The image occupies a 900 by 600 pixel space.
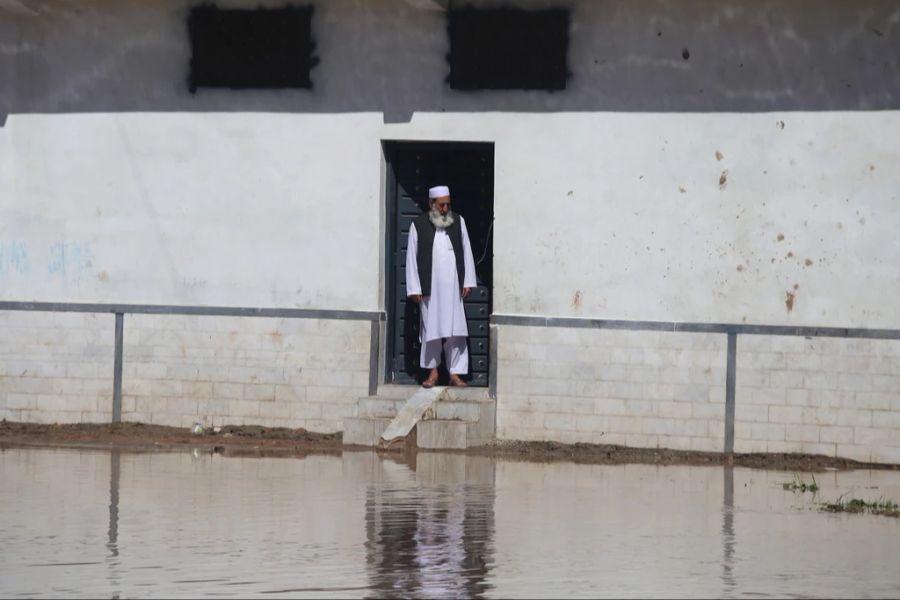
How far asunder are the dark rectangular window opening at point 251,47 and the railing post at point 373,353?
2291mm

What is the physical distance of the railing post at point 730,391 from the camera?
14945mm

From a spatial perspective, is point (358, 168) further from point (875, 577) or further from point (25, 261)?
point (875, 577)

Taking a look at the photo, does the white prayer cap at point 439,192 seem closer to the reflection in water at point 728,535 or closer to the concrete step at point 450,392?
the concrete step at point 450,392

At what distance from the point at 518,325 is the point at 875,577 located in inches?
264

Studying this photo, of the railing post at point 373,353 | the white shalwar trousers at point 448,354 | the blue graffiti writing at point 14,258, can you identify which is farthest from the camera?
the blue graffiti writing at point 14,258

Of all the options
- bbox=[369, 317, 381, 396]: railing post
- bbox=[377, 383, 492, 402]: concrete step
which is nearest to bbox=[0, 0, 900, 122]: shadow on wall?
bbox=[369, 317, 381, 396]: railing post

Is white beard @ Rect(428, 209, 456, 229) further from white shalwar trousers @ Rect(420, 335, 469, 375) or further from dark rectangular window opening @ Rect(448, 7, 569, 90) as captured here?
dark rectangular window opening @ Rect(448, 7, 569, 90)

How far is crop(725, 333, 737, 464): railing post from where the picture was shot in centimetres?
1495

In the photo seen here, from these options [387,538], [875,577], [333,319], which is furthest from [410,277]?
[875,577]

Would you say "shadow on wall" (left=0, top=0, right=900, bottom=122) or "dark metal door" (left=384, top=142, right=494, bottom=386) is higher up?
"shadow on wall" (left=0, top=0, right=900, bottom=122)

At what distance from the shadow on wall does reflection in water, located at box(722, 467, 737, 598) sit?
339 centimetres

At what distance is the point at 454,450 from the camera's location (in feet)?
49.5

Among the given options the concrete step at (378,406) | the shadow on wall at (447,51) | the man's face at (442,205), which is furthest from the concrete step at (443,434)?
the shadow on wall at (447,51)

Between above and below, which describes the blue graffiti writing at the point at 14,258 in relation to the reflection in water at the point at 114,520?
above
